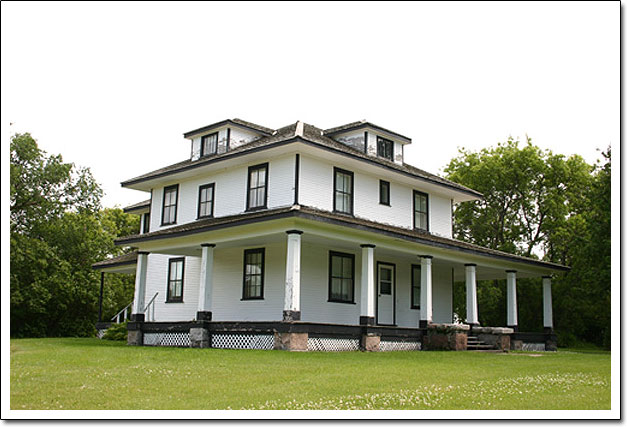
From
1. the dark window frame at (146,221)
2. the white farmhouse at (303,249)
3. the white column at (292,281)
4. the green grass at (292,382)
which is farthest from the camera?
the dark window frame at (146,221)

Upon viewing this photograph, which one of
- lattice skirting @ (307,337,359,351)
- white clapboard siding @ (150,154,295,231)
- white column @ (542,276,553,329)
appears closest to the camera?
lattice skirting @ (307,337,359,351)

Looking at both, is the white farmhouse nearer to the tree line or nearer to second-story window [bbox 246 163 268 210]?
second-story window [bbox 246 163 268 210]

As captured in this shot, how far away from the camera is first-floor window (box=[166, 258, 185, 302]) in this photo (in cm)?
2620

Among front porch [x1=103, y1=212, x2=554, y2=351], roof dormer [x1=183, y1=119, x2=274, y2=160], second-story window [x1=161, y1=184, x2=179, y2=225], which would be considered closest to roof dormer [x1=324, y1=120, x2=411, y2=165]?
roof dormer [x1=183, y1=119, x2=274, y2=160]

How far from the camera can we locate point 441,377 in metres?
12.6

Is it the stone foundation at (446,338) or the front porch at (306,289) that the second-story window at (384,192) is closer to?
the front porch at (306,289)

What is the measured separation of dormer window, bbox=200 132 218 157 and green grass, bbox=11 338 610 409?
1108cm

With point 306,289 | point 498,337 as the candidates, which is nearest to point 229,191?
point 306,289

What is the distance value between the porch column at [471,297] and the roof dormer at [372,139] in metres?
5.01

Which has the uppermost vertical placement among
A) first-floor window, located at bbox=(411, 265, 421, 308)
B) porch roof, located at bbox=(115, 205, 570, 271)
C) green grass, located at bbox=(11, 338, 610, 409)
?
porch roof, located at bbox=(115, 205, 570, 271)

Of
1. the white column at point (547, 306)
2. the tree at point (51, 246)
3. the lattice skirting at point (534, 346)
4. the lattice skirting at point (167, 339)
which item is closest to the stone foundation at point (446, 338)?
the lattice skirting at point (534, 346)

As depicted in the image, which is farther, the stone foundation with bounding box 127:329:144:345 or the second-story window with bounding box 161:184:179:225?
the second-story window with bounding box 161:184:179:225

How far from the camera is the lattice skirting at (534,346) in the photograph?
85.7 ft
